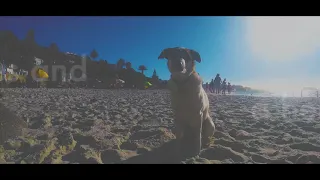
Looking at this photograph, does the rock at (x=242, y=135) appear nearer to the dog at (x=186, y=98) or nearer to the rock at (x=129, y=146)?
the dog at (x=186, y=98)

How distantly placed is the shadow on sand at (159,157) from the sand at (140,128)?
0.03 ft

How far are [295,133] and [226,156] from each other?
1.23 meters

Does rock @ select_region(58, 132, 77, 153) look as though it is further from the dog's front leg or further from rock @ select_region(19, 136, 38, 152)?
the dog's front leg

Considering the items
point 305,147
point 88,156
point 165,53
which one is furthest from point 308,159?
point 88,156

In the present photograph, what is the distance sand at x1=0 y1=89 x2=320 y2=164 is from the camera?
9.71 feet

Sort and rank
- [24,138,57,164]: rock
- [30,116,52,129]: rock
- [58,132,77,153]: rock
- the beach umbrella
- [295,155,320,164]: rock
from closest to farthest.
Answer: [24,138,57,164]: rock
[295,155,320,164]: rock
[58,132,77,153]: rock
[30,116,52,129]: rock
the beach umbrella

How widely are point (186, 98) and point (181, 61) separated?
39cm

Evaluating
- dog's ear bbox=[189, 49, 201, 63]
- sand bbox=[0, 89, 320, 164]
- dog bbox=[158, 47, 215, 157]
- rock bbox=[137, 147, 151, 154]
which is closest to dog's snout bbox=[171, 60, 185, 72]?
dog bbox=[158, 47, 215, 157]

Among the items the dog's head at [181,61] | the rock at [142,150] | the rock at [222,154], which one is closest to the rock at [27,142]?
the rock at [142,150]

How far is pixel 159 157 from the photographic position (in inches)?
116

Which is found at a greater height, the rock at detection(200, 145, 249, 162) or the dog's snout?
the dog's snout

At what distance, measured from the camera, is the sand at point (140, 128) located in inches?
116

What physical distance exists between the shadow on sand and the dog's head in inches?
32.1

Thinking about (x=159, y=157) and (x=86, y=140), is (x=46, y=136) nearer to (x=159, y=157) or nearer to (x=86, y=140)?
(x=86, y=140)
